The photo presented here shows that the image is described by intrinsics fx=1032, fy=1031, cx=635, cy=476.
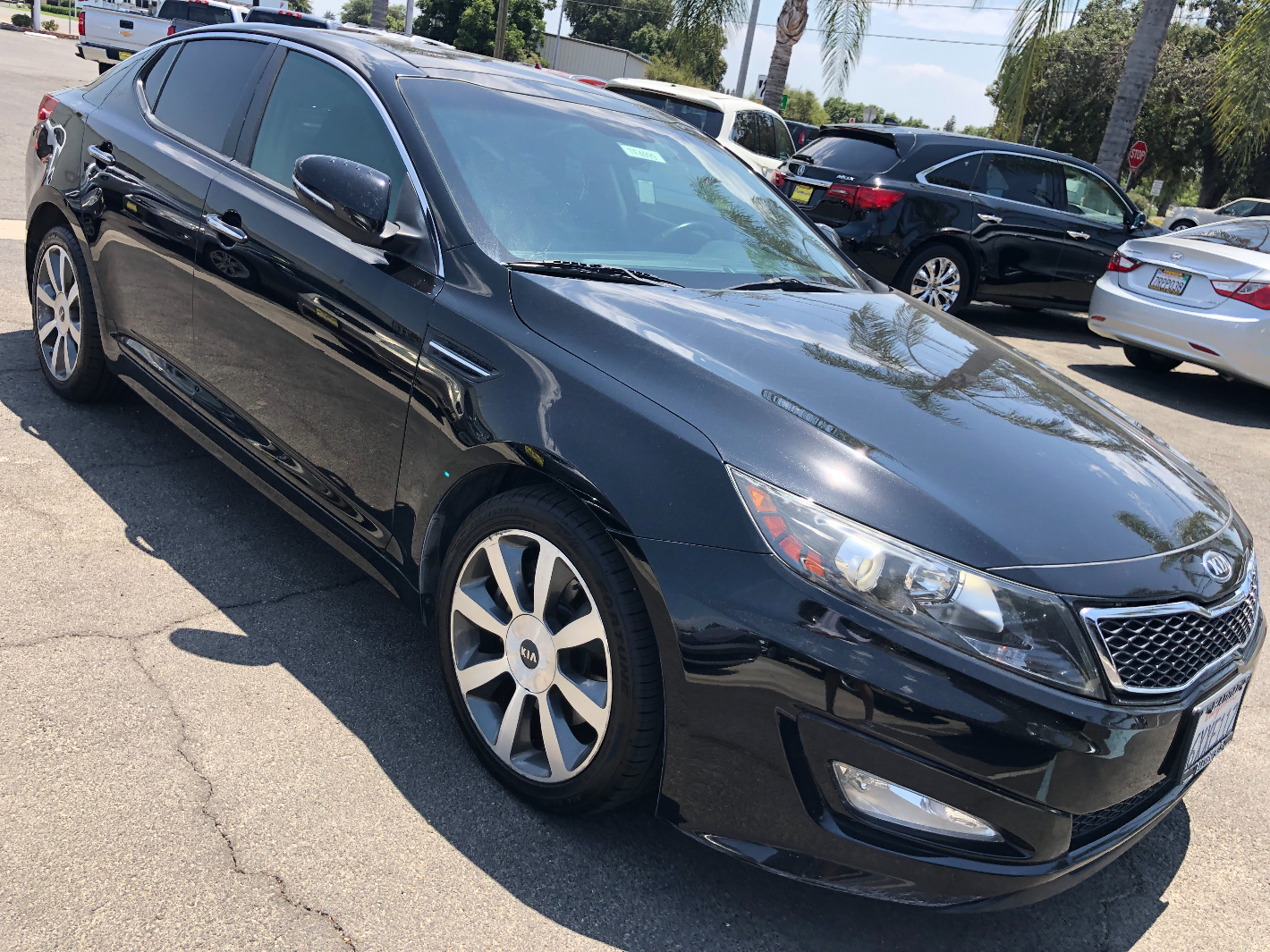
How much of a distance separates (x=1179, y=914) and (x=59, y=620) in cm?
307

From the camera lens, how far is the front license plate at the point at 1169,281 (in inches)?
304

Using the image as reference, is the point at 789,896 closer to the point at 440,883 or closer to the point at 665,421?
the point at 440,883

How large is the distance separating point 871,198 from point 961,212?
36.8 inches

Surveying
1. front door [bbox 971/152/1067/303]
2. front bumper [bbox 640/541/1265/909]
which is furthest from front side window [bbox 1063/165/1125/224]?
front bumper [bbox 640/541/1265/909]

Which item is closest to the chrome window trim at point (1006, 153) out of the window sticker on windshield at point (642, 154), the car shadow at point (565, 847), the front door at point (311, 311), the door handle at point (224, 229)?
the window sticker on windshield at point (642, 154)

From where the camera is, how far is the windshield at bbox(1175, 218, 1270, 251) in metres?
7.77

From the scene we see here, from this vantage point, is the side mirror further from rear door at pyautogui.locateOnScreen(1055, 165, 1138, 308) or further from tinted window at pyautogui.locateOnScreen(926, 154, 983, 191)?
rear door at pyautogui.locateOnScreen(1055, 165, 1138, 308)

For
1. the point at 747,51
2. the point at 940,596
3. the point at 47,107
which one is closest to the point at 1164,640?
the point at 940,596

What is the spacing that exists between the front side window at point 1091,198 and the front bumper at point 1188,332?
200 cm

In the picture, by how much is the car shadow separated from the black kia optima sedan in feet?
0.46

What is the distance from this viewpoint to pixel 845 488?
205cm

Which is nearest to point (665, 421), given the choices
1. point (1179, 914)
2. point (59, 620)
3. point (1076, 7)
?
point (1179, 914)

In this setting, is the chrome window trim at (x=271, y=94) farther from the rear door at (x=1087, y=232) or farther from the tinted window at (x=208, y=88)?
the rear door at (x=1087, y=232)

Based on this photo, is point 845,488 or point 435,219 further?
point 435,219
